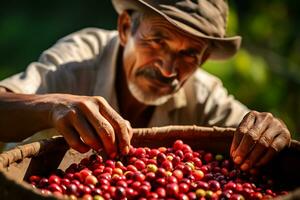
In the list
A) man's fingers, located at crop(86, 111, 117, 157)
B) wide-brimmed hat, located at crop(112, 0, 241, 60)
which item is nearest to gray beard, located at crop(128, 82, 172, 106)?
wide-brimmed hat, located at crop(112, 0, 241, 60)

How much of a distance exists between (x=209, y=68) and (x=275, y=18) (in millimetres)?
1560

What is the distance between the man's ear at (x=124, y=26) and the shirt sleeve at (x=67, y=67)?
0.73 ft

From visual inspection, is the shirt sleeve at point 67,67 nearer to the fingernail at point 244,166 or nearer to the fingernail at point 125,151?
the fingernail at point 125,151

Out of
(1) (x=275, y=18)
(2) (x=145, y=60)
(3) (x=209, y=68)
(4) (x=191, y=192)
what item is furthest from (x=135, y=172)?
(1) (x=275, y=18)

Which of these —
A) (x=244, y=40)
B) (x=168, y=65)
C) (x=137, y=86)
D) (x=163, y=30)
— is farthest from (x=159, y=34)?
(x=244, y=40)

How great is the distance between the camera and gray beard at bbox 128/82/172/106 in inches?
130

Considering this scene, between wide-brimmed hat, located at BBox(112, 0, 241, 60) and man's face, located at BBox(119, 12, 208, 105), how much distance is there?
0.16ft

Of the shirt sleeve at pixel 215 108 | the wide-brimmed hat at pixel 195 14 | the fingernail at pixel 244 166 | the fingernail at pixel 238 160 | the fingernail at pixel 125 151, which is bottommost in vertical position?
the shirt sleeve at pixel 215 108

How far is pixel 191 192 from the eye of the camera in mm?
2164

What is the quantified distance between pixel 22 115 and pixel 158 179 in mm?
671

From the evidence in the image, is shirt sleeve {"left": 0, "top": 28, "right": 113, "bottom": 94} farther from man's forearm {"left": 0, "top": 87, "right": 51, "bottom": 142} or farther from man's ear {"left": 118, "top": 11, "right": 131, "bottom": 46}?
man's forearm {"left": 0, "top": 87, "right": 51, "bottom": 142}

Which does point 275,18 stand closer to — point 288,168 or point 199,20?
point 199,20

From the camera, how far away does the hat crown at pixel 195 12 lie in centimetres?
307

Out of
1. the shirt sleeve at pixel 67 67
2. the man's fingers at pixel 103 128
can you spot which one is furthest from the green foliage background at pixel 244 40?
the man's fingers at pixel 103 128
